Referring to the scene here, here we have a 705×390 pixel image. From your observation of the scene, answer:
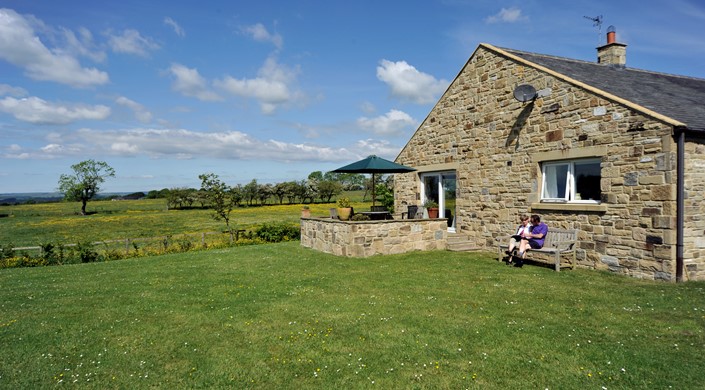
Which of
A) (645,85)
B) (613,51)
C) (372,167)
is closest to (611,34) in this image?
(613,51)

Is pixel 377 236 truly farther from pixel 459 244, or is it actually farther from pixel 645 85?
pixel 645 85

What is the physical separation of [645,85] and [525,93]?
3.40m

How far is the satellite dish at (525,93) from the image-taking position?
11.2 metres

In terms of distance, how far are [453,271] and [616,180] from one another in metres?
4.20

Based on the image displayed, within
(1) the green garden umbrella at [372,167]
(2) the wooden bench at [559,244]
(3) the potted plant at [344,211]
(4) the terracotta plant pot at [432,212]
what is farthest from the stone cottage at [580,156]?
(3) the potted plant at [344,211]

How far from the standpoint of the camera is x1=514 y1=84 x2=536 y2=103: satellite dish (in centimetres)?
1123

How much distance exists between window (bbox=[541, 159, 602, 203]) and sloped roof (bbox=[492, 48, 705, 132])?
179cm

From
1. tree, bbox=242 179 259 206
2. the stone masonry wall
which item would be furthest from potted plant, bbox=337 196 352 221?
tree, bbox=242 179 259 206

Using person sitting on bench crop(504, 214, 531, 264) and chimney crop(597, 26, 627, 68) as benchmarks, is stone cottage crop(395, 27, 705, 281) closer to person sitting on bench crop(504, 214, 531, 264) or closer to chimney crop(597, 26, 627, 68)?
chimney crop(597, 26, 627, 68)

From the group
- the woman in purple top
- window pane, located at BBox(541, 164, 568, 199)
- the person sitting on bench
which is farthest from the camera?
window pane, located at BBox(541, 164, 568, 199)

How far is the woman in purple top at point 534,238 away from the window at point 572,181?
110 centimetres

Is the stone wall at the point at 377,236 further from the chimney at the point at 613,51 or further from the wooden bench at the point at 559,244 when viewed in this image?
the chimney at the point at 613,51

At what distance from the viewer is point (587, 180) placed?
1028cm

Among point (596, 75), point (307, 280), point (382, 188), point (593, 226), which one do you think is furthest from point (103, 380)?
point (382, 188)
